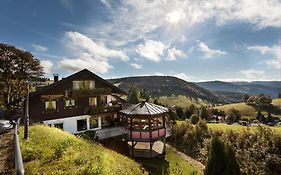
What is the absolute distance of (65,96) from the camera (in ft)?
95.5

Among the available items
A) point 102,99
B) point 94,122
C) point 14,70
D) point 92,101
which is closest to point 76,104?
point 92,101

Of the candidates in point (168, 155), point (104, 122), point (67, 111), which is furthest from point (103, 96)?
point (168, 155)

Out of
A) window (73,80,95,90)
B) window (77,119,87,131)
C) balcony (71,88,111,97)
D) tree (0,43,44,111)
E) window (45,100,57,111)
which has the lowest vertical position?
window (77,119,87,131)

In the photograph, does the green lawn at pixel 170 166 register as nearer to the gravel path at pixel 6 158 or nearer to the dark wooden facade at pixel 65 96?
the dark wooden facade at pixel 65 96

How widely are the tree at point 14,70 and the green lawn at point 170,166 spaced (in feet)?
76.8

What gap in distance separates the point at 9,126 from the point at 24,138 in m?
8.50

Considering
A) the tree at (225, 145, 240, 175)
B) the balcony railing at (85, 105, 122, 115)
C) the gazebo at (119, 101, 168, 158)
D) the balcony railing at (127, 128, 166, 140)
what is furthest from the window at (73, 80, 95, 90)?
the tree at (225, 145, 240, 175)

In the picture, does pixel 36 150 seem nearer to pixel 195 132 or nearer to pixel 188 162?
pixel 188 162

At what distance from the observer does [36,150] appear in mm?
13148

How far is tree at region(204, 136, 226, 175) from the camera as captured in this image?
16375 millimetres

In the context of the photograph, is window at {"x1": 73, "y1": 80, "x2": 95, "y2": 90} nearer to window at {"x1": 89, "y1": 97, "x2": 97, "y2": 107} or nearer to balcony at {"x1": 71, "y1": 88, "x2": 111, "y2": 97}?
balcony at {"x1": 71, "y1": 88, "x2": 111, "y2": 97}

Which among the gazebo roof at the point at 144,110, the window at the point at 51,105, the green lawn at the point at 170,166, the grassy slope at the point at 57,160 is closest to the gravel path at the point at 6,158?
the grassy slope at the point at 57,160

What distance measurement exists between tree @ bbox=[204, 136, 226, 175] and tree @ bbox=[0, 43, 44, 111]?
2945cm

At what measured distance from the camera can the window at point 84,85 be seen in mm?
30400
